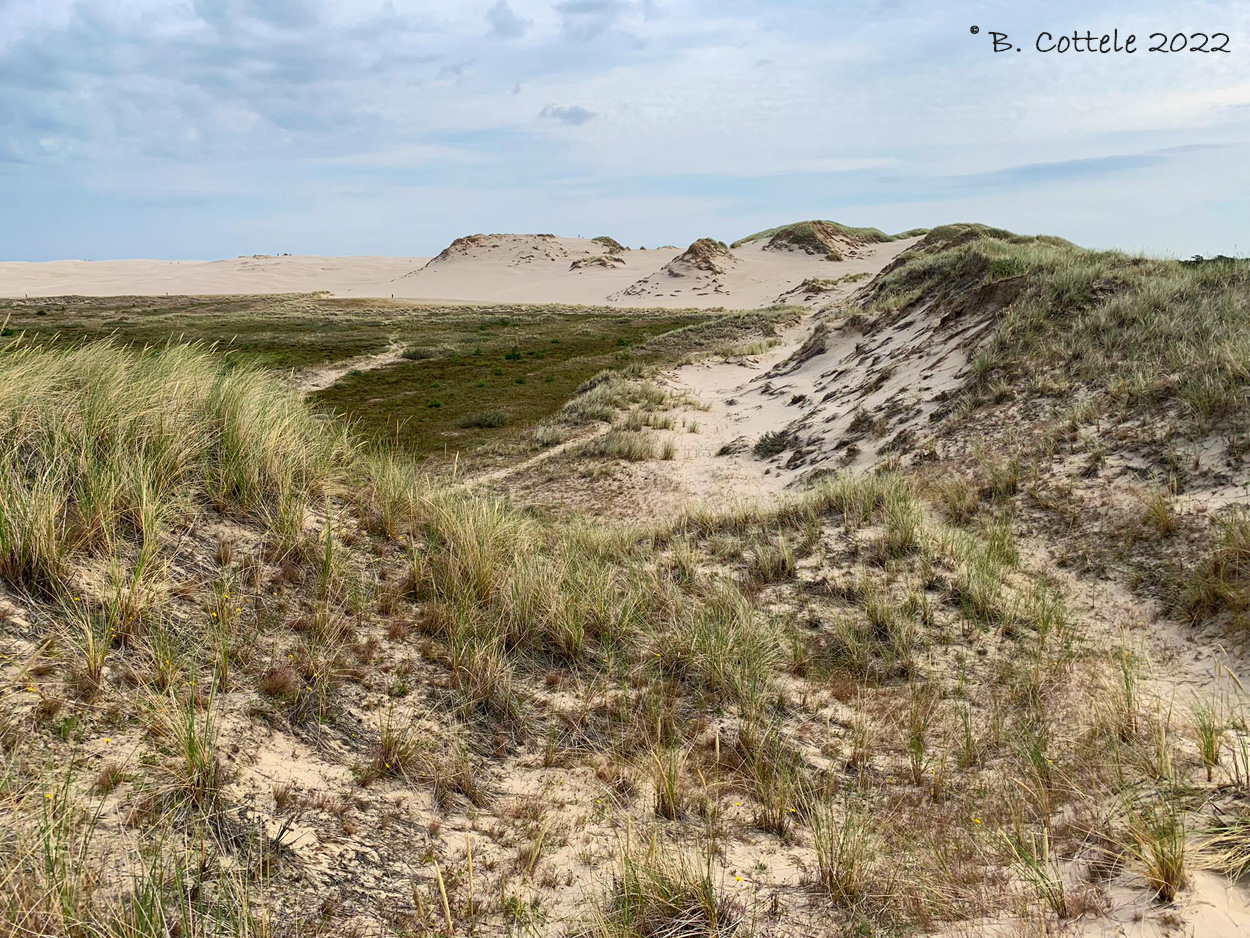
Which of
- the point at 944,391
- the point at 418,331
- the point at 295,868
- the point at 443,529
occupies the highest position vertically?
the point at 418,331

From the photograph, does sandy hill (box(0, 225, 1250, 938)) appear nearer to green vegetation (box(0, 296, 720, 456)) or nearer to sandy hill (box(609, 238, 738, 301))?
green vegetation (box(0, 296, 720, 456))

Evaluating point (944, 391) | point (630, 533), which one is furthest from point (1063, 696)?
point (944, 391)

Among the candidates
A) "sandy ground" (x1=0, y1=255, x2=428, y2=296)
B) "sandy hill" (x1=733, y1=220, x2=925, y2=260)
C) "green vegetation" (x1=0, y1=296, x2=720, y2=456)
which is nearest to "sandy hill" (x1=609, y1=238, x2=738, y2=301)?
"sandy hill" (x1=733, y1=220, x2=925, y2=260)

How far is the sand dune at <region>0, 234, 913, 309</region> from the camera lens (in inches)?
2307

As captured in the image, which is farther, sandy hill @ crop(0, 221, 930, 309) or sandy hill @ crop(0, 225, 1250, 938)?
sandy hill @ crop(0, 221, 930, 309)

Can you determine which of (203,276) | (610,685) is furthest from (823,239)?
(610,685)

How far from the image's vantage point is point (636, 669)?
4418mm

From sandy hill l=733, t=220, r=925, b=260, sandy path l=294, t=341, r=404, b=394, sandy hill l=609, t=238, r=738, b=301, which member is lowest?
sandy path l=294, t=341, r=404, b=394

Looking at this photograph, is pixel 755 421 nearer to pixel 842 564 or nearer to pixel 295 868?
pixel 842 564

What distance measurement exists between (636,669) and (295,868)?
2.22 meters

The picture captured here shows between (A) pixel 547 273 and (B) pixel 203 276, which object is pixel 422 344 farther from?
(B) pixel 203 276

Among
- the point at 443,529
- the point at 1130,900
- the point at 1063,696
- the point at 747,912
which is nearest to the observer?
the point at 1130,900

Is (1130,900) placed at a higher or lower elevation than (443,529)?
lower

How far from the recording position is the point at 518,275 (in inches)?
3027
